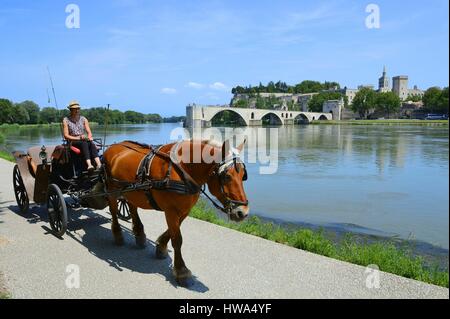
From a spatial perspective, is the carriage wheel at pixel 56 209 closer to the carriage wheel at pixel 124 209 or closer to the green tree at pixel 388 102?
the carriage wheel at pixel 124 209

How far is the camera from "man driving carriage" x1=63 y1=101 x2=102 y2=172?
254 inches

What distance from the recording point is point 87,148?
6461 mm

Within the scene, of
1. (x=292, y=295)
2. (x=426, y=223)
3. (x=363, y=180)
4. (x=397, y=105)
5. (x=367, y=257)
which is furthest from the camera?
(x=397, y=105)

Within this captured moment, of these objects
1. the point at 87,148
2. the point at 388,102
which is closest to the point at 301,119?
the point at 388,102

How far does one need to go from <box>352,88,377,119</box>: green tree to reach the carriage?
117418 millimetres

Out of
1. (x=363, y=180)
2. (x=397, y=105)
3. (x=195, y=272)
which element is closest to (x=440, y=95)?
(x=397, y=105)

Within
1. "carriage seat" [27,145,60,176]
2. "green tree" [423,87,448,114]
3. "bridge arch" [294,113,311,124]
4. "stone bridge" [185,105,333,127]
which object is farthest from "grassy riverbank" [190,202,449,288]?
"bridge arch" [294,113,311,124]

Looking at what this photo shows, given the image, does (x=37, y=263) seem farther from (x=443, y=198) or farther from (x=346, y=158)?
(x=346, y=158)

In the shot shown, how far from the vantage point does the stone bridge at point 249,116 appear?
87.4 meters

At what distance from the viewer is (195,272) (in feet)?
16.1

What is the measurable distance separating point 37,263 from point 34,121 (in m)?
91.2

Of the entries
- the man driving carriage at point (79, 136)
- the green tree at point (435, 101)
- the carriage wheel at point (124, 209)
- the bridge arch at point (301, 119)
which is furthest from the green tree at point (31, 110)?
the green tree at point (435, 101)

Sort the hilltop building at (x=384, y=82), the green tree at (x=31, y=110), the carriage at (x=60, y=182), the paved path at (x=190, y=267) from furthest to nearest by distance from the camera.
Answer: the hilltop building at (x=384, y=82)
the green tree at (x=31, y=110)
the carriage at (x=60, y=182)
the paved path at (x=190, y=267)

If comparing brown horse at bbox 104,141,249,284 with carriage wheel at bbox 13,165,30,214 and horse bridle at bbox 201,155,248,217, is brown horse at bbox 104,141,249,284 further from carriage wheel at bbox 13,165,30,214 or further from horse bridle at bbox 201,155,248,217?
carriage wheel at bbox 13,165,30,214
